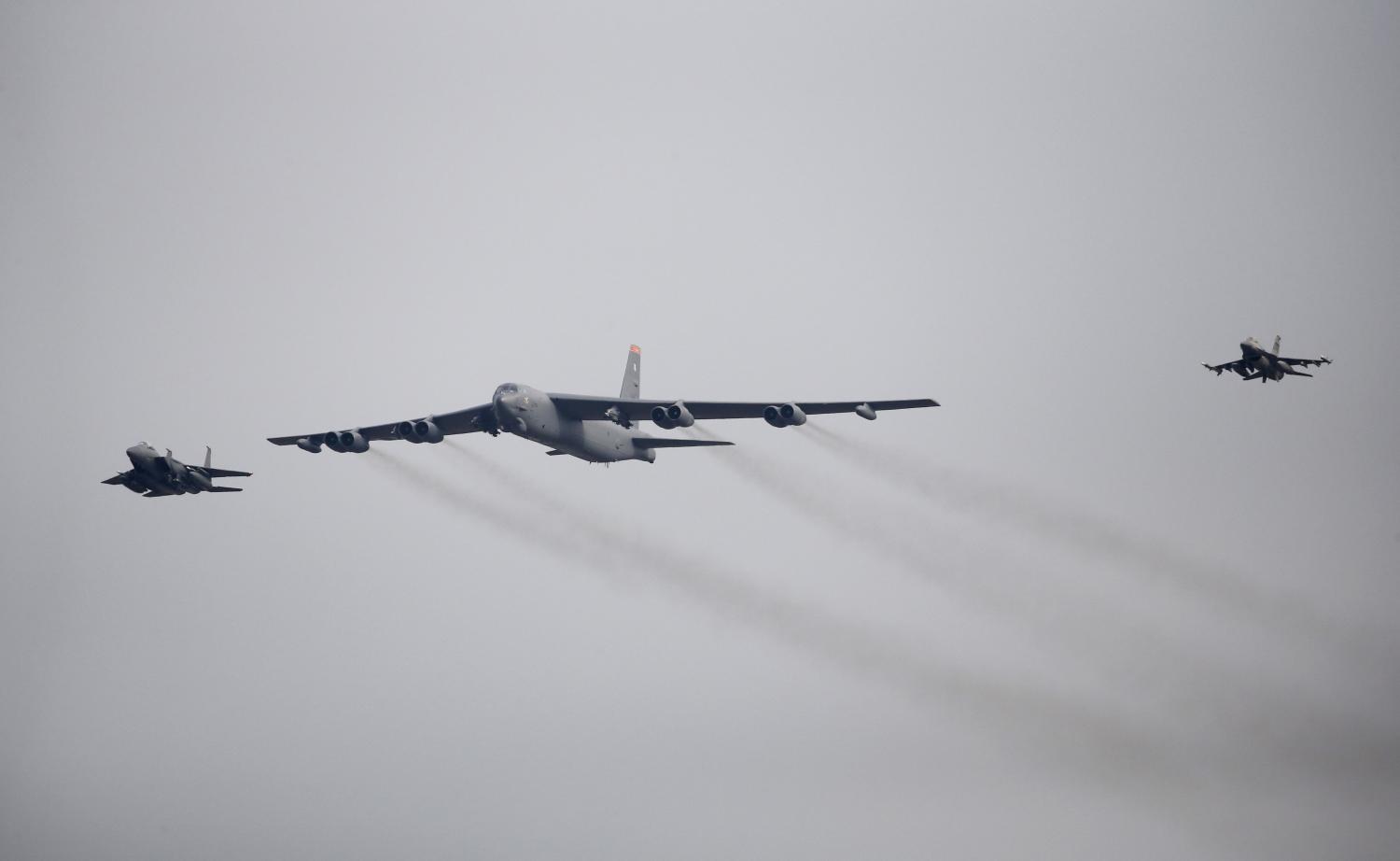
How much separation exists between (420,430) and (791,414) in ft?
51.2

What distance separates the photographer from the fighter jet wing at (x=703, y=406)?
1863 inches

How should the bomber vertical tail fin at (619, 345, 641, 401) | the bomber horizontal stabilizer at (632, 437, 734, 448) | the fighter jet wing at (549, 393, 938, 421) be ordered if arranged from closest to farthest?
the fighter jet wing at (549, 393, 938, 421) < the bomber horizontal stabilizer at (632, 437, 734, 448) < the bomber vertical tail fin at (619, 345, 641, 401)

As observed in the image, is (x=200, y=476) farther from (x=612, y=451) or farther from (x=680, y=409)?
(x=680, y=409)

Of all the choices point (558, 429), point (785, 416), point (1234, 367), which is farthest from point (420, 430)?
point (1234, 367)

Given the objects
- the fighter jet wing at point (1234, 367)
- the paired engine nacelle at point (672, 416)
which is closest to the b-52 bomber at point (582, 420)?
the paired engine nacelle at point (672, 416)

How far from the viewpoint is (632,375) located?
6400 cm

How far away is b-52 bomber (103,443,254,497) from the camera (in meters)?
54.3

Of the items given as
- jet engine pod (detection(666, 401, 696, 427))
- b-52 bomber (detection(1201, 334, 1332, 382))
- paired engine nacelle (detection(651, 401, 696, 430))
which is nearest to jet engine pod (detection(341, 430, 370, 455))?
paired engine nacelle (detection(651, 401, 696, 430))

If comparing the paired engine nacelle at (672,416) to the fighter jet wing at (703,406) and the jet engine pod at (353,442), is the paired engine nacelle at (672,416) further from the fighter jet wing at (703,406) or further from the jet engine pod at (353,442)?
the jet engine pod at (353,442)

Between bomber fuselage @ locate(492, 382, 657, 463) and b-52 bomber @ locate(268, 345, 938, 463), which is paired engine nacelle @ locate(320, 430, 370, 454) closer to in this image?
b-52 bomber @ locate(268, 345, 938, 463)

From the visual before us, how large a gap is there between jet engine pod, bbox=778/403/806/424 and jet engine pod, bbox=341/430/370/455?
18.1 meters

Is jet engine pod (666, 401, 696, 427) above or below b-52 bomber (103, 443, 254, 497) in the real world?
above

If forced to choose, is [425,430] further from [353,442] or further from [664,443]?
[664,443]

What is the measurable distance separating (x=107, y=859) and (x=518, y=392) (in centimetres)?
4353
